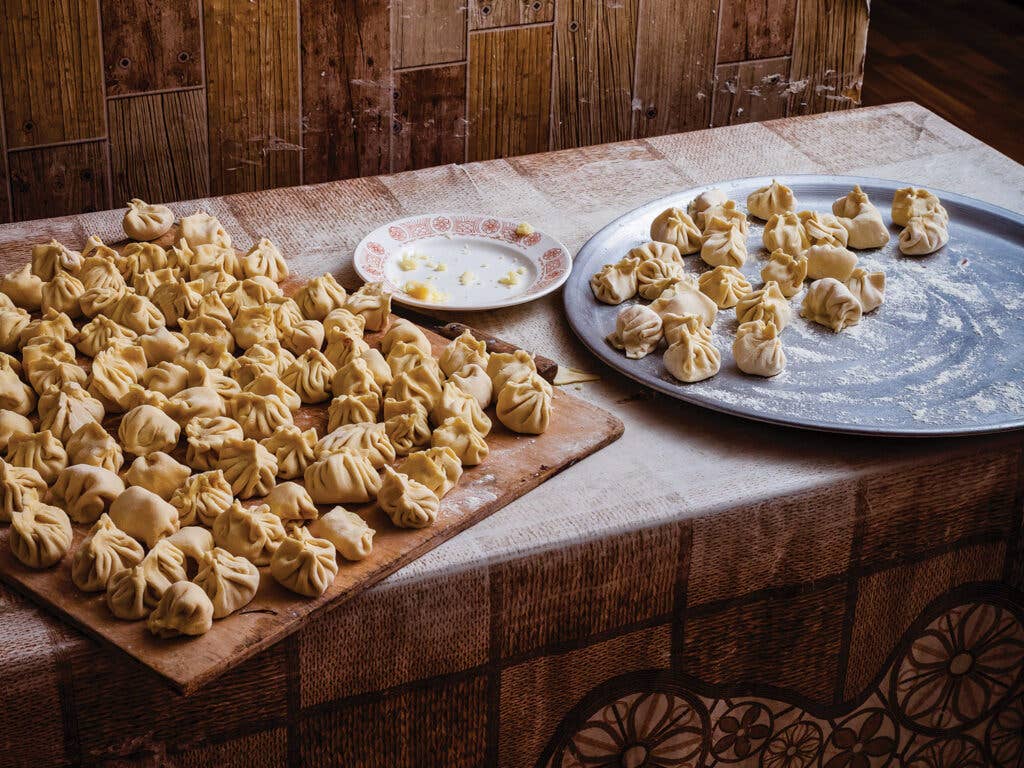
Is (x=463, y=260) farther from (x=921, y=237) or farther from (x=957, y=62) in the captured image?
(x=957, y=62)

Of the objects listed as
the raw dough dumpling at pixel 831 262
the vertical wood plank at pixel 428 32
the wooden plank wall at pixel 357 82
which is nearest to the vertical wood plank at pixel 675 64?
the wooden plank wall at pixel 357 82

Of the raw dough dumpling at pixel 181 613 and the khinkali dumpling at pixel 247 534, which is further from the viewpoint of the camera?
the khinkali dumpling at pixel 247 534

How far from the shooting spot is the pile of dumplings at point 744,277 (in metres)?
1.65

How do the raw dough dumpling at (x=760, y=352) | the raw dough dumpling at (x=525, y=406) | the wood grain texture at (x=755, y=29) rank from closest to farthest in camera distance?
the raw dough dumpling at (x=525, y=406) < the raw dough dumpling at (x=760, y=352) < the wood grain texture at (x=755, y=29)

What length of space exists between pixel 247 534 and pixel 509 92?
1656 millimetres

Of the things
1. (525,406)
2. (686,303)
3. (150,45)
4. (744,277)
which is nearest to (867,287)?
(744,277)

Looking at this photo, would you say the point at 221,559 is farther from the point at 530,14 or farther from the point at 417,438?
the point at 530,14

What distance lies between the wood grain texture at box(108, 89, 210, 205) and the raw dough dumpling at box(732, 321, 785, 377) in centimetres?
130

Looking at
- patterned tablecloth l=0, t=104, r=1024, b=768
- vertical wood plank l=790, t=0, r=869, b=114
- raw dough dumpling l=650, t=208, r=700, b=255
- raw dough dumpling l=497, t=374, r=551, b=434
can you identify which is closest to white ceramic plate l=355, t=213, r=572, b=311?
patterned tablecloth l=0, t=104, r=1024, b=768

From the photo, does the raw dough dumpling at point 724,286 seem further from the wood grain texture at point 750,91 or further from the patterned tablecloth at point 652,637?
the wood grain texture at point 750,91

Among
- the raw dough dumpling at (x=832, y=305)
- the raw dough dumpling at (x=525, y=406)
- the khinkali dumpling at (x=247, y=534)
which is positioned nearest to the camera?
the khinkali dumpling at (x=247, y=534)

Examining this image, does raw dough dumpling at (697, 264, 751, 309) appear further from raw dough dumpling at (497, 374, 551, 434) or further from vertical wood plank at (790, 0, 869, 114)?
vertical wood plank at (790, 0, 869, 114)

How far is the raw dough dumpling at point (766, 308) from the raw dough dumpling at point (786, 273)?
0.15ft

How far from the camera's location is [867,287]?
1.80 m
